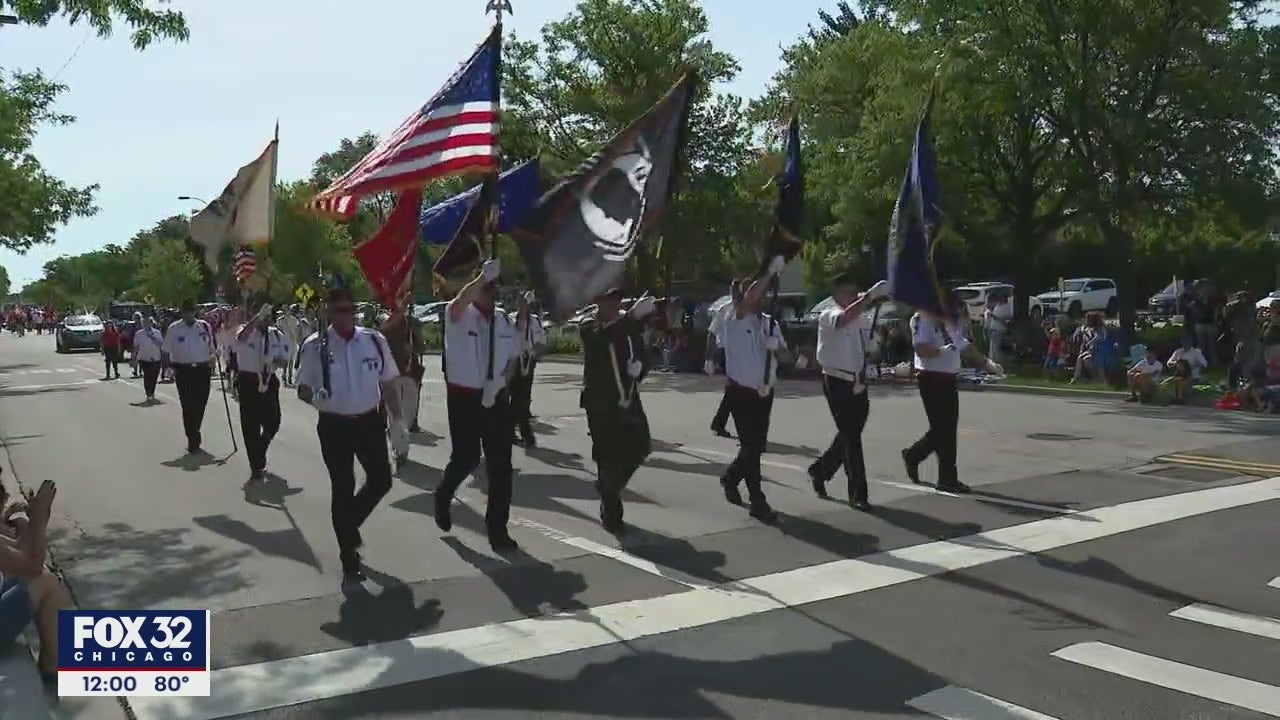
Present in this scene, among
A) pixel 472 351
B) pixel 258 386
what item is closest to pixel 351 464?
pixel 472 351

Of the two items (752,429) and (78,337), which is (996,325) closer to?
(752,429)

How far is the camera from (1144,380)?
1809 cm

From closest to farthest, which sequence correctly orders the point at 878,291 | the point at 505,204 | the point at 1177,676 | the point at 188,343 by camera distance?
the point at 1177,676 < the point at 878,291 < the point at 505,204 < the point at 188,343

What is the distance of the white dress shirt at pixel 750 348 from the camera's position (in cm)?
906

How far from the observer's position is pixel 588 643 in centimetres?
598

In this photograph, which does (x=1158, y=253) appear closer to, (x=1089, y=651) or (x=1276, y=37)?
(x=1276, y=37)

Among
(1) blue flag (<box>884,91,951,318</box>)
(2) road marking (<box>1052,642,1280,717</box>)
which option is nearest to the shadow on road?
(2) road marking (<box>1052,642,1280,717</box>)

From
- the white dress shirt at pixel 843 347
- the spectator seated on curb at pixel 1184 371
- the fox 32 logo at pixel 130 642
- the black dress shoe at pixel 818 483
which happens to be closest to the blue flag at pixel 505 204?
the white dress shirt at pixel 843 347

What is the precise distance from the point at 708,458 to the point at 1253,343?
10.6m

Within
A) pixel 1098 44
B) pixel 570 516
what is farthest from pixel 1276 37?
pixel 570 516

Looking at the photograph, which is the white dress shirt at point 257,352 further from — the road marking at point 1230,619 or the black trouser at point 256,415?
the road marking at point 1230,619

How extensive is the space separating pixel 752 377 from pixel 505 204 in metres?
3.35

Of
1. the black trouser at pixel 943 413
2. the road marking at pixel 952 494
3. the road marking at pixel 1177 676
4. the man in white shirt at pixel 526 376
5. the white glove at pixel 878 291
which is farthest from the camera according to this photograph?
the man in white shirt at pixel 526 376

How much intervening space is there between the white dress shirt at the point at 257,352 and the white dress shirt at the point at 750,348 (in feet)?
16.6
